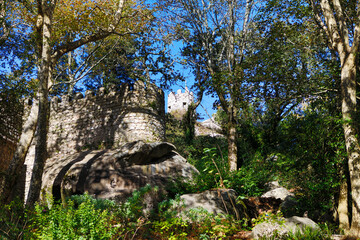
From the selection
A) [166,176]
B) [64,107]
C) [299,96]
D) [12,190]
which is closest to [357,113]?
[299,96]

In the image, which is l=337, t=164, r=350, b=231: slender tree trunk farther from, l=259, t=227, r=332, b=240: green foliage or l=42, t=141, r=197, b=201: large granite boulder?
l=42, t=141, r=197, b=201: large granite boulder

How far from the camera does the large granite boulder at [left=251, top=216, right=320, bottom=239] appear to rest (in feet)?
14.6

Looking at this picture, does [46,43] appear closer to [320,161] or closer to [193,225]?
[193,225]

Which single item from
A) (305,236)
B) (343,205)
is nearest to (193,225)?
(305,236)

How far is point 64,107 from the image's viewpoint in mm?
13367

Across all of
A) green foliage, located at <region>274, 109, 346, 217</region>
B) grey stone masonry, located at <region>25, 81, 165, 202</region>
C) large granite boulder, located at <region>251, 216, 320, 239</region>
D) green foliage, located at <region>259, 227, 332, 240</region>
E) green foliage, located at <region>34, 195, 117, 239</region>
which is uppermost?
grey stone masonry, located at <region>25, 81, 165, 202</region>

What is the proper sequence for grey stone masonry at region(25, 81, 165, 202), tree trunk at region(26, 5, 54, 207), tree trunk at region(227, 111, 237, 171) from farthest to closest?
grey stone masonry at region(25, 81, 165, 202) → tree trunk at region(227, 111, 237, 171) → tree trunk at region(26, 5, 54, 207)

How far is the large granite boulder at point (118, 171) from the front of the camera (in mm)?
8133

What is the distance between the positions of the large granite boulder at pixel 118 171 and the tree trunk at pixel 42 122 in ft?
5.43

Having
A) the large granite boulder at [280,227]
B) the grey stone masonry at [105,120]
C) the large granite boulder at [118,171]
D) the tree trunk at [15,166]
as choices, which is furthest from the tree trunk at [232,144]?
the tree trunk at [15,166]

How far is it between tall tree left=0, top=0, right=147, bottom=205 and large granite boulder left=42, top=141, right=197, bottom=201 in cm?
165

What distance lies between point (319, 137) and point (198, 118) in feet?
42.2

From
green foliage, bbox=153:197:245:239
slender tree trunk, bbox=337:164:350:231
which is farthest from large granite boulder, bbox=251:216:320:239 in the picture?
slender tree trunk, bbox=337:164:350:231

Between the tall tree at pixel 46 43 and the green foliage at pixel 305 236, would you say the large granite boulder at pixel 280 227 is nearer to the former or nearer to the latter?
the green foliage at pixel 305 236
